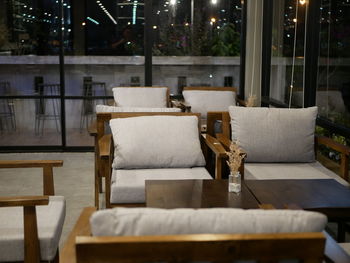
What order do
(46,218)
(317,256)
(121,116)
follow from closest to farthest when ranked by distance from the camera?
(317,256), (46,218), (121,116)

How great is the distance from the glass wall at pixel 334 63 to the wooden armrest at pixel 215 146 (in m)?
1.19

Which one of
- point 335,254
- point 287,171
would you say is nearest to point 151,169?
point 287,171

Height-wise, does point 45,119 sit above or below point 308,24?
below

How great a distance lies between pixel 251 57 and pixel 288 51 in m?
1.10

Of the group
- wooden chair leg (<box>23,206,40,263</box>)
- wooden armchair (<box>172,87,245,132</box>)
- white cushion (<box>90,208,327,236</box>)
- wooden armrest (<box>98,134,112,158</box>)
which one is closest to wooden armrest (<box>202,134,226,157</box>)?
wooden armrest (<box>98,134,112,158</box>)

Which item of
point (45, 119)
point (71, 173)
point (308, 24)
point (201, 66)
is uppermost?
point (308, 24)

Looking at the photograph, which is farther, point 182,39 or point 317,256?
point 182,39

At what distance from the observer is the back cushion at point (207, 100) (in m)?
6.38

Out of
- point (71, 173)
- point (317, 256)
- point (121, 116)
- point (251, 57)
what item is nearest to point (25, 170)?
point (71, 173)

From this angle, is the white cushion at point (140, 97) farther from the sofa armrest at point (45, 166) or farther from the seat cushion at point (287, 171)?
the sofa armrest at point (45, 166)

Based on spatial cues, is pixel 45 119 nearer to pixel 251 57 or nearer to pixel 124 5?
pixel 124 5

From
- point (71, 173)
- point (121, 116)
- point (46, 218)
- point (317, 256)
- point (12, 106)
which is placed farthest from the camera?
point (12, 106)

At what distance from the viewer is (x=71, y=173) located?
568cm

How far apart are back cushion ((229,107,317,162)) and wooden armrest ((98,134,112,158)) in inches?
39.9
